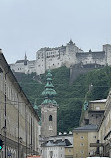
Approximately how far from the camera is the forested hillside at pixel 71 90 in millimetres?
144712

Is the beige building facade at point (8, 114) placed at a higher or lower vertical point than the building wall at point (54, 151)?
lower

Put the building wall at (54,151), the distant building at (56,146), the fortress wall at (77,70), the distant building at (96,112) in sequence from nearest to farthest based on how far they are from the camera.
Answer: the distant building at (96,112) → the distant building at (56,146) → the building wall at (54,151) → the fortress wall at (77,70)

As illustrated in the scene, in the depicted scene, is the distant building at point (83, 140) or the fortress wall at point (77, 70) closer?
the distant building at point (83, 140)

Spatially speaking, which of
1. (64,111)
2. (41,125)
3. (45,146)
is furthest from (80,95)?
(45,146)

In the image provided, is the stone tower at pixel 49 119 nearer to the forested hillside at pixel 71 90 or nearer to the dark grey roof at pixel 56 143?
the forested hillside at pixel 71 90

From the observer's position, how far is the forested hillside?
145 metres

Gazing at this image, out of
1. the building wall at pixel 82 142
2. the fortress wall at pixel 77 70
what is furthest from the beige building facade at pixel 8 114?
the fortress wall at pixel 77 70

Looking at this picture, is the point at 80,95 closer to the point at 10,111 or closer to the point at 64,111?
the point at 64,111

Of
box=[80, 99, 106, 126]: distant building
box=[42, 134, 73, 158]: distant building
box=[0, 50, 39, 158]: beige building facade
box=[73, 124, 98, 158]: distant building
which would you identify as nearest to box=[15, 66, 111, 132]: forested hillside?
box=[42, 134, 73, 158]: distant building

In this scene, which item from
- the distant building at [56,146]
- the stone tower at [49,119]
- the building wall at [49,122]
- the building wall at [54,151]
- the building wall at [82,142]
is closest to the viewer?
the building wall at [82,142]

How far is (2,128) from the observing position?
3219 centimetres

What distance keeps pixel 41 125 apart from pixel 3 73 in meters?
115

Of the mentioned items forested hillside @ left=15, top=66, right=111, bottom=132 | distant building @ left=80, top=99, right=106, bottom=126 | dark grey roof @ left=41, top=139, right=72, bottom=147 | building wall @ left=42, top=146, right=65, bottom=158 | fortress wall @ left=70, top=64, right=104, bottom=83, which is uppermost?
fortress wall @ left=70, top=64, right=104, bottom=83

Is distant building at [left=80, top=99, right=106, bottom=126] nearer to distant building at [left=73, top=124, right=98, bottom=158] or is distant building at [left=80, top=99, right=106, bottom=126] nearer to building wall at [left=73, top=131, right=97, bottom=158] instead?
distant building at [left=73, top=124, right=98, bottom=158]
